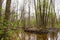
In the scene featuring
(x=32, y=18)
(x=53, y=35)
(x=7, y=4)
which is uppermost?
(x=7, y=4)

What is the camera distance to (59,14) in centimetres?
579

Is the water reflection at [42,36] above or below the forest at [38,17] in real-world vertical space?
below

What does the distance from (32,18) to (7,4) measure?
6.78 ft

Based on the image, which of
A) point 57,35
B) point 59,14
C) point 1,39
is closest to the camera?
point 1,39

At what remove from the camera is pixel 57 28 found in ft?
18.8

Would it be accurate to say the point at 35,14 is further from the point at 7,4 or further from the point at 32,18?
the point at 7,4

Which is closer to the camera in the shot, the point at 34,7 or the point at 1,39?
the point at 1,39

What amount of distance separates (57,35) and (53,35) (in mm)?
118

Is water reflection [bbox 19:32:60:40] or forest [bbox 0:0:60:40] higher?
forest [bbox 0:0:60:40]

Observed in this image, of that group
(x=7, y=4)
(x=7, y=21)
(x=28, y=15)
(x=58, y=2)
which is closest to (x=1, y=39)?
(x=7, y=21)

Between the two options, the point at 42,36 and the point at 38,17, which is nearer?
the point at 42,36

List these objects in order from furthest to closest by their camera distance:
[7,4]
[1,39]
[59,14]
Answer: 1. [59,14]
2. [7,4]
3. [1,39]

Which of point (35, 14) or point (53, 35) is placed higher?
point (35, 14)

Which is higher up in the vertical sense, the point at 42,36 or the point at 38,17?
the point at 38,17
